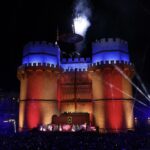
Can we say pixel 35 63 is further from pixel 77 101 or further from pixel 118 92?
pixel 118 92

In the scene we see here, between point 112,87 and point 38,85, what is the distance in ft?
42.0

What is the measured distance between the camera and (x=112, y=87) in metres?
48.3

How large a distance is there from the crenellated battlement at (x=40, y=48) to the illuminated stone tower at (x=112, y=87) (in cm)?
816

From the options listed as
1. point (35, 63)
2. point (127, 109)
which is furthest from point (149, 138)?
point (35, 63)

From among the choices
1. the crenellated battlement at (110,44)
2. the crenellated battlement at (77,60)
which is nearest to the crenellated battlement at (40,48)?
the crenellated battlement at (77,60)

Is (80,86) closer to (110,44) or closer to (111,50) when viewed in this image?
(111,50)

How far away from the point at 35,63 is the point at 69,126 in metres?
12.6

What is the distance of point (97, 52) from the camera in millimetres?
51500

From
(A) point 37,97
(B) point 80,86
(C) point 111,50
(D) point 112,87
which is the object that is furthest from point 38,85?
(C) point 111,50

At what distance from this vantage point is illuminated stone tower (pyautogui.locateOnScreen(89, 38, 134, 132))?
156ft

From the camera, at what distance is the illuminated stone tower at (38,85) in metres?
49.3

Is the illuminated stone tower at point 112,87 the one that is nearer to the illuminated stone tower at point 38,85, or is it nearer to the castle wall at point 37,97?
the illuminated stone tower at point 38,85

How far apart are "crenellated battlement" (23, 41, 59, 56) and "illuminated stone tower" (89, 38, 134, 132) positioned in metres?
8.16

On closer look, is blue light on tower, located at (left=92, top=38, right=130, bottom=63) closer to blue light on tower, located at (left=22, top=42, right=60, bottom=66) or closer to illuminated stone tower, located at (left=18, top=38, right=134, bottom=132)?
illuminated stone tower, located at (left=18, top=38, right=134, bottom=132)
